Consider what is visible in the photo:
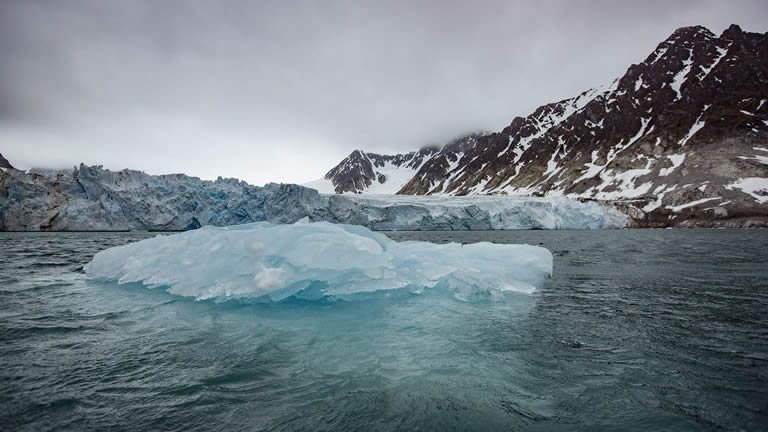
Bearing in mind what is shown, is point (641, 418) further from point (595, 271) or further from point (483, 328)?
point (595, 271)

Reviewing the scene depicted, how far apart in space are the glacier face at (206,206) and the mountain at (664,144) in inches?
1104

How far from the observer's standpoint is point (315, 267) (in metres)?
8.38

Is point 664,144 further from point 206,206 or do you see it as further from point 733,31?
point 206,206

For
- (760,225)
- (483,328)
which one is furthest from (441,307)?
(760,225)

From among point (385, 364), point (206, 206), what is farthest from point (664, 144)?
point (385, 364)

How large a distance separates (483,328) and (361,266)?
10.4 feet

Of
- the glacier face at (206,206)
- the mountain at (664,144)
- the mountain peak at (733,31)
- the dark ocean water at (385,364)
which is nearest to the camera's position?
the dark ocean water at (385,364)

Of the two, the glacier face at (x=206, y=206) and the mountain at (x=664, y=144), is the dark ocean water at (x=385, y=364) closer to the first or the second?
the glacier face at (x=206, y=206)

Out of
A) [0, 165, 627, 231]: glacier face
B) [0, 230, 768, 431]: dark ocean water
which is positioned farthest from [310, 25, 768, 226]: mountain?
[0, 230, 768, 431]: dark ocean water

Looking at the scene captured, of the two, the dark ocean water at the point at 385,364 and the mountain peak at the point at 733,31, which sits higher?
the mountain peak at the point at 733,31

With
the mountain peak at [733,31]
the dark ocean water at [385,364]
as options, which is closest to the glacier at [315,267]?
the dark ocean water at [385,364]

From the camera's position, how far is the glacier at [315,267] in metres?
8.52

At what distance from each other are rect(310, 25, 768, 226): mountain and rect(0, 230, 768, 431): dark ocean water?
79.7 meters

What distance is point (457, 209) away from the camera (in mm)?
59656
